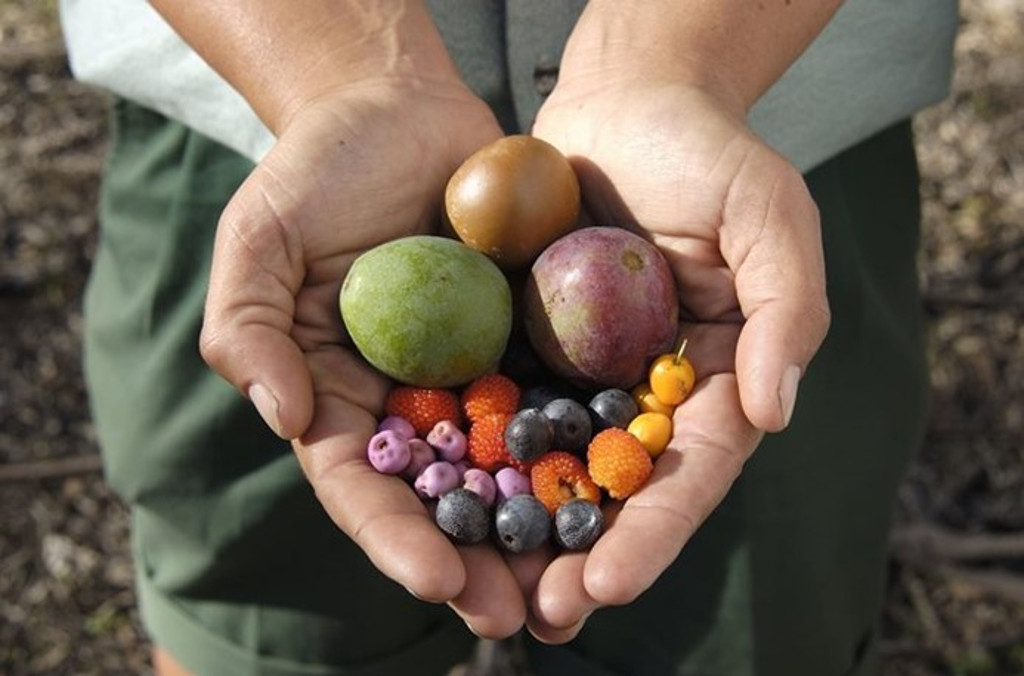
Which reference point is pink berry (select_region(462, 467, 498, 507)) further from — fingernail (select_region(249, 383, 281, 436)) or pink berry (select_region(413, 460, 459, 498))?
fingernail (select_region(249, 383, 281, 436))

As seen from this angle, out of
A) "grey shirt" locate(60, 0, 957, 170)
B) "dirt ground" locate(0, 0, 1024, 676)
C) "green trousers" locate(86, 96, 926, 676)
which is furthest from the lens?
"dirt ground" locate(0, 0, 1024, 676)

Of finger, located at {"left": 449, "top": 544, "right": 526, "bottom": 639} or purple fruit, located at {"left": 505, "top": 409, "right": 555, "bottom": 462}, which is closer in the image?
finger, located at {"left": 449, "top": 544, "right": 526, "bottom": 639}

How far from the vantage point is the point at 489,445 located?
1.72 metres

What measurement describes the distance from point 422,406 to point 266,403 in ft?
0.71

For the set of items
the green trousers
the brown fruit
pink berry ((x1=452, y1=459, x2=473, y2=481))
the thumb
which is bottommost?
the green trousers

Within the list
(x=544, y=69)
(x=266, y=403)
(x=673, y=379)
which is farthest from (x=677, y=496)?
(x=544, y=69)

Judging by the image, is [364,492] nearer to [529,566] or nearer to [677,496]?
[529,566]

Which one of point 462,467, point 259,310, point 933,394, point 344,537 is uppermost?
point 259,310

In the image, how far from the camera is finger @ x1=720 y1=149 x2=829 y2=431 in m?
1.59

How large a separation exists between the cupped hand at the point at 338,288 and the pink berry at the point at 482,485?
0.07 m

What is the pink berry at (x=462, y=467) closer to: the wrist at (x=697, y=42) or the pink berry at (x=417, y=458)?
the pink berry at (x=417, y=458)

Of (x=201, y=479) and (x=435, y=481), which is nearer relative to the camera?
(x=435, y=481)

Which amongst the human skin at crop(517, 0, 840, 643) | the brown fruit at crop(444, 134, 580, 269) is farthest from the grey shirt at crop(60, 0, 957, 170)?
the brown fruit at crop(444, 134, 580, 269)

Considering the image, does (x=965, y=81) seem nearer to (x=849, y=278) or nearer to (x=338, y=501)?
(x=849, y=278)
